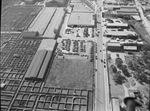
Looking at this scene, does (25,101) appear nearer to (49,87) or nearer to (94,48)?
(49,87)

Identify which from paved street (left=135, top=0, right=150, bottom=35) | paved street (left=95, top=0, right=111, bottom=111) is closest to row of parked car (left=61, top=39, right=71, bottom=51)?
paved street (left=95, top=0, right=111, bottom=111)

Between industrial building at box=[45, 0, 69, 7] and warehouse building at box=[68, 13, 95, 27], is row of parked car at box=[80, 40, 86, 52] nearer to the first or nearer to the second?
warehouse building at box=[68, 13, 95, 27]

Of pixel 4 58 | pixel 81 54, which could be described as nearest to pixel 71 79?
pixel 81 54

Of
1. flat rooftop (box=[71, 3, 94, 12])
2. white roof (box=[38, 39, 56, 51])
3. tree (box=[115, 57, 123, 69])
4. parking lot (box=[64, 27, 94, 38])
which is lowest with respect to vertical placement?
tree (box=[115, 57, 123, 69])

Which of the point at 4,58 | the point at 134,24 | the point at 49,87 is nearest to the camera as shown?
the point at 49,87

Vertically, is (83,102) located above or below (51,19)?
below

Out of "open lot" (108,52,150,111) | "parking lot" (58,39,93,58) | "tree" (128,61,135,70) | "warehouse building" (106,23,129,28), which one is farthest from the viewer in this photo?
"warehouse building" (106,23,129,28)

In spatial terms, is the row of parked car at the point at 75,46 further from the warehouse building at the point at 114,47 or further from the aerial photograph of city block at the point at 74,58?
the warehouse building at the point at 114,47

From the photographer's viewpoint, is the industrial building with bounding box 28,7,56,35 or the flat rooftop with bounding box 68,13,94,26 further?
the flat rooftop with bounding box 68,13,94,26

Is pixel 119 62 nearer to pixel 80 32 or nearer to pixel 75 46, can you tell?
pixel 75 46
